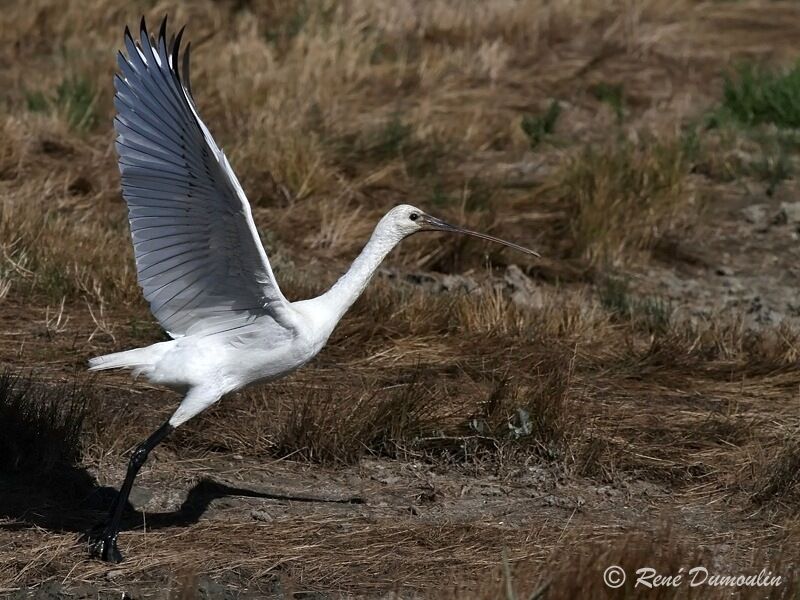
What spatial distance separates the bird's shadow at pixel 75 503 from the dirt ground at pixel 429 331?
0.02 m

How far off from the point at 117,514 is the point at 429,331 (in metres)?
2.71

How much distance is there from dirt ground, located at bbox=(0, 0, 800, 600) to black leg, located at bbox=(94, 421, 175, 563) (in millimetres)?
79

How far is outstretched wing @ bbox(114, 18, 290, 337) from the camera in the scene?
5.20 meters

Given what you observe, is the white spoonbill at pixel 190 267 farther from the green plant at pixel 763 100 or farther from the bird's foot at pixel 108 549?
the green plant at pixel 763 100

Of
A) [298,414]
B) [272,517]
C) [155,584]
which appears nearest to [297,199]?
[298,414]

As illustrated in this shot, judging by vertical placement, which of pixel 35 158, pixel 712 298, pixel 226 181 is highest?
pixel 226 181

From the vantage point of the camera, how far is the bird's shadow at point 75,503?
564 cm

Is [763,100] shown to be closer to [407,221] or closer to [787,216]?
[787,216]

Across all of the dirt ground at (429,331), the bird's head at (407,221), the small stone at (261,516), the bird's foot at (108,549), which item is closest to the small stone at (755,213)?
the dirt ground at (429,331)

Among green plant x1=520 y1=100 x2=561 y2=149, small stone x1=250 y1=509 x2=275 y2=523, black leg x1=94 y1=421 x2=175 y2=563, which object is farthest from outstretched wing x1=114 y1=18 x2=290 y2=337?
green plant x1=520 y1=100 x2=561 y2=149

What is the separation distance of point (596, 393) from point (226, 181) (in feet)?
9.32

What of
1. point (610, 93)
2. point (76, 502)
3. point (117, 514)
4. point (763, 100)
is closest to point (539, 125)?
point (610, 93)

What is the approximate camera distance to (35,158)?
9.63 metres

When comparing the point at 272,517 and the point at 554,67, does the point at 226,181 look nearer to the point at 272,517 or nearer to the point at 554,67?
the point at 272,517
